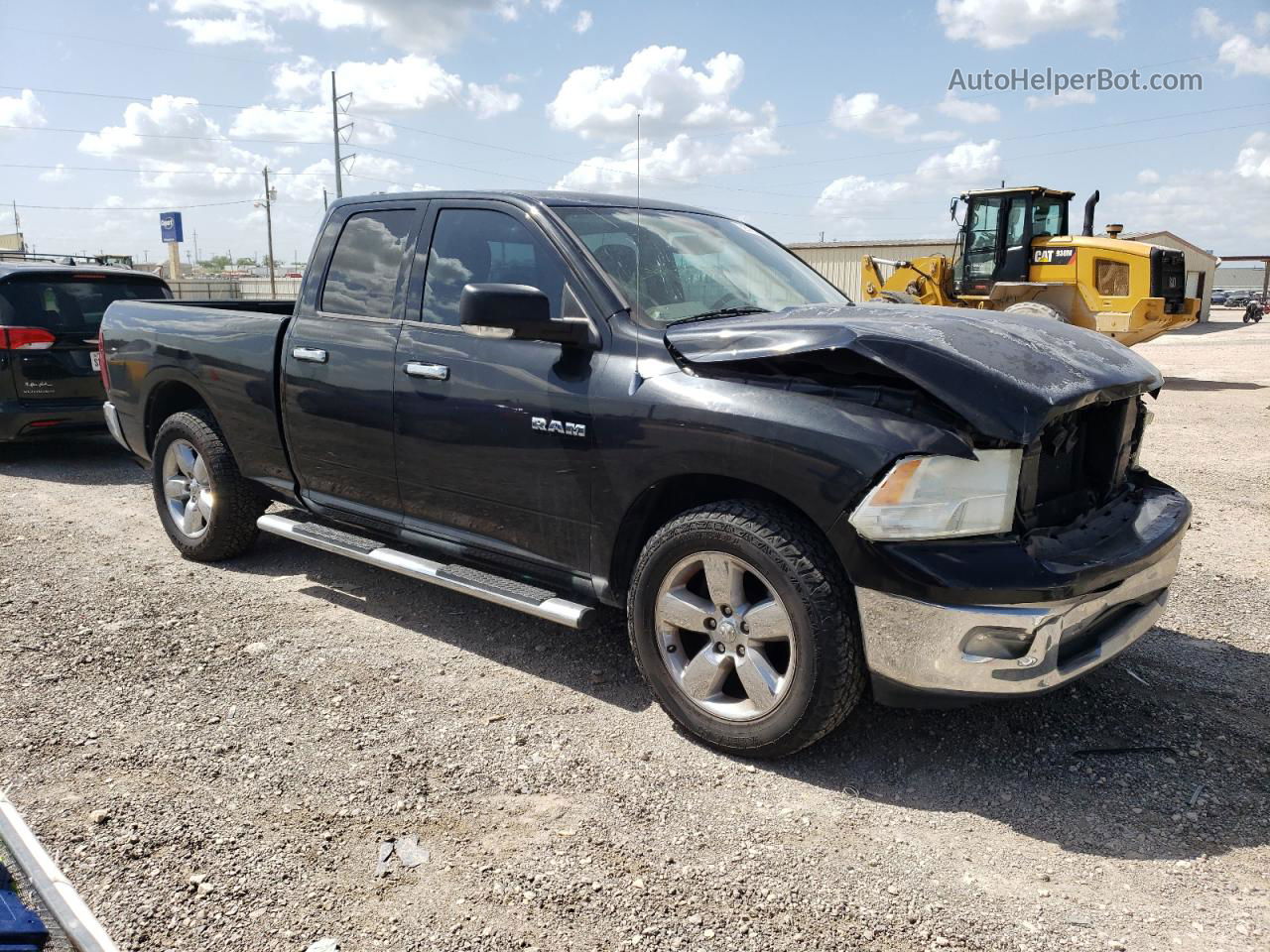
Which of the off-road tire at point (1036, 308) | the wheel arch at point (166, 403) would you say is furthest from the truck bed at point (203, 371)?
the off-road tire at point (1036, 308)

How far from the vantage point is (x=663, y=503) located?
138 inches

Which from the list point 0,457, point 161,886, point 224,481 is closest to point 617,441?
point 161,886

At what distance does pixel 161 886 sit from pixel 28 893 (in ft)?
2.32

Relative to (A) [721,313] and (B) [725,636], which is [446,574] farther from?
(A) [721,313]

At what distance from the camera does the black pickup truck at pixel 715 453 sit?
9.36 feet

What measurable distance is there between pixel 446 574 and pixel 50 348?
584cm

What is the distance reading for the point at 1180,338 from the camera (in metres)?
30.9

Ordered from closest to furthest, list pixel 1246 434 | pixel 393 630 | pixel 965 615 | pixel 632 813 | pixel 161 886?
pixel 161 886 < pixel 965 615 < pixel 632 813 < pixel 393 630 < pixel 1246 434

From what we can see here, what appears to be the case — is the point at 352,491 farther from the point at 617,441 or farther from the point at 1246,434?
the point at 1246,434

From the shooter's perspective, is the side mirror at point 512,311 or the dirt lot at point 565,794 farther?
the side mirror at point 512,311

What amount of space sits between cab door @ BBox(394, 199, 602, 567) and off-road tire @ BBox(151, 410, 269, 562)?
4.86 ft

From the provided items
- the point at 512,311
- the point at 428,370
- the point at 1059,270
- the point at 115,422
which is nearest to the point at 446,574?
the point at 428,370

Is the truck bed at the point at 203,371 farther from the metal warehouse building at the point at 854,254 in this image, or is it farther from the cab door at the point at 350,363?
the metal warehouse building at the point at 854,254

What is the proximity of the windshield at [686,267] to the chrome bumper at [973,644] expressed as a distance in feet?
4.59
